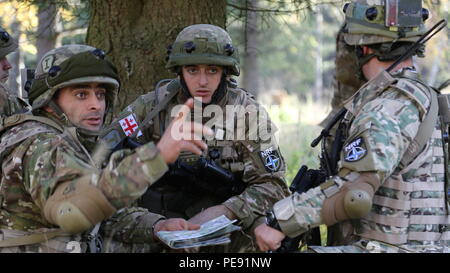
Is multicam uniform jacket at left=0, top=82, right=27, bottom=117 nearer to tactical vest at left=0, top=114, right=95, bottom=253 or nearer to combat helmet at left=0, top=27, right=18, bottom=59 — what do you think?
combat helmet at left=0, top=27, right=18, bottom=59

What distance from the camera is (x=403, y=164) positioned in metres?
4.10

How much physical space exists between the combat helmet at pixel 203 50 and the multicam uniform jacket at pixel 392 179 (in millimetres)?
1383

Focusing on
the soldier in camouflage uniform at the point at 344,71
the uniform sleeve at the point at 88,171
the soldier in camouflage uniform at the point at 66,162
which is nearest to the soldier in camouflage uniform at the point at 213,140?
the soldier in camouflage uniform at the point at 66,162

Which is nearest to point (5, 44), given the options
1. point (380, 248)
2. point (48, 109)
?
point (48, 109)

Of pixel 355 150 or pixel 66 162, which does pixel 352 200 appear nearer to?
pixel 355 150

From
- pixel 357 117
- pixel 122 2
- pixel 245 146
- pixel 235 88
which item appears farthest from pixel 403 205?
pixel 122 2

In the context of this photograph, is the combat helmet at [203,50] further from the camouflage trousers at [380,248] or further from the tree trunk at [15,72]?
the tree trunk at [15,72]

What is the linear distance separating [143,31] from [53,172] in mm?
2758

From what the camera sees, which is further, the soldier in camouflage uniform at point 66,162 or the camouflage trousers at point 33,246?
the camouflage trousers at point 33,246

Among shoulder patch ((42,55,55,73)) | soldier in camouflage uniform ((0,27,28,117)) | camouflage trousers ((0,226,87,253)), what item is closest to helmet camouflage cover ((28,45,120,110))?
shoulder patch ((42,55,55,73))

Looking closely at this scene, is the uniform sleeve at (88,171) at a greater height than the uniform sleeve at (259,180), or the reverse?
the uniform sleeve at (88,171)

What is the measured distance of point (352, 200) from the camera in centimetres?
389

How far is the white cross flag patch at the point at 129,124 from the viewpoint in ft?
17.8
